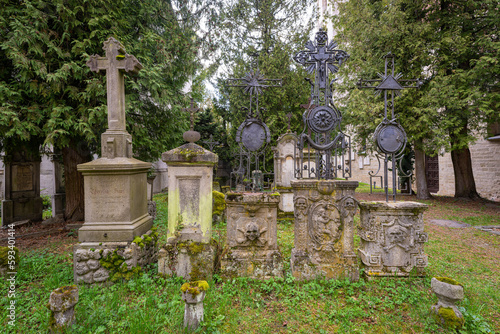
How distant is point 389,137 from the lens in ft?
12.1

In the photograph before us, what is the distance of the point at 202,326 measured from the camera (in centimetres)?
236

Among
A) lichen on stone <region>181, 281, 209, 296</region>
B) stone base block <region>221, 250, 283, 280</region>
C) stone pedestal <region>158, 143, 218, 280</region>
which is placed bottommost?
stone base block <region>221, 250, 283, 280</region>

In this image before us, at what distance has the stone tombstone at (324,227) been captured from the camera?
3414 mm

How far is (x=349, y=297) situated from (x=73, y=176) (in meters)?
7.17

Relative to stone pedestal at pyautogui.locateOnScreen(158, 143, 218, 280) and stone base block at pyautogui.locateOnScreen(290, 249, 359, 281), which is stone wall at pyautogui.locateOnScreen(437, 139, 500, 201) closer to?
stone base block at pyautogui.locateOnScreen(290, 249, 359, 281)

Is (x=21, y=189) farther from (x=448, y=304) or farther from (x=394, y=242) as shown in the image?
(x=448, y=304)

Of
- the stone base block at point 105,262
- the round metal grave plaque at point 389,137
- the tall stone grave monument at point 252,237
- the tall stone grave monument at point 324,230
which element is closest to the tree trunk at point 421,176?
the round metal grave plaque at point 389,137

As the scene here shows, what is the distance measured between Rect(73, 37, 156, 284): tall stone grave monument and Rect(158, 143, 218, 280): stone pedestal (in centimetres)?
52

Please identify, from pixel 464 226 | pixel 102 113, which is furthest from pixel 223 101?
pixel 464 226

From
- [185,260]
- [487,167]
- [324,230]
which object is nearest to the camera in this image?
[185,260]

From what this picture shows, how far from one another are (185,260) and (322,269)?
2.03 metres

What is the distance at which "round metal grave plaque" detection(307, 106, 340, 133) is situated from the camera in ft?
12.1

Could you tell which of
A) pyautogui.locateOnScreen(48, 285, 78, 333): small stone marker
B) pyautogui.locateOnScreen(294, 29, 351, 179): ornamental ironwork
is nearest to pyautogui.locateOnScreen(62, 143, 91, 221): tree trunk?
pyautogui.locateOnScreen(48, 285, 78, 333): small stone marker

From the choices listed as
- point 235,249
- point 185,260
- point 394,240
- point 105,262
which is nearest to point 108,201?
point 105,262
